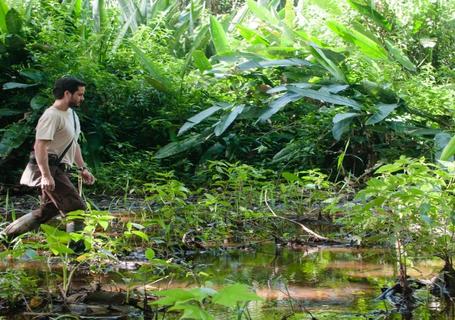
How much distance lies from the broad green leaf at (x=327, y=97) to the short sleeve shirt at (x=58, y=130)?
3.62 metres

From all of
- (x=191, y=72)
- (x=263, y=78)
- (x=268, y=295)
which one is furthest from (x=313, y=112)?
(x=268, y=295)

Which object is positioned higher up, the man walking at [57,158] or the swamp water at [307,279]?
the man walking at [57,158]

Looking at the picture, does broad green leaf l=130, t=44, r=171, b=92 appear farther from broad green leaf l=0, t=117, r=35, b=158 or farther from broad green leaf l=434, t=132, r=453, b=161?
broad green leaf l=434, t=132, r=453, b=161

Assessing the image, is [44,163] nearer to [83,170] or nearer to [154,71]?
[83,170]

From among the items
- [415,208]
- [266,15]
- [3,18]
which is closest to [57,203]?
Result: [415,208]

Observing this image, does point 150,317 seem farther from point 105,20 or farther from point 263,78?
point 105,20

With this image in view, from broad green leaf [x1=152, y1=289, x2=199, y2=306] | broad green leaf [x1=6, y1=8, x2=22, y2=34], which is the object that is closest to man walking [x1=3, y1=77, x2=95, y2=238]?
broad green leaf [x1=152, y1=289, x2=199, y2=306]

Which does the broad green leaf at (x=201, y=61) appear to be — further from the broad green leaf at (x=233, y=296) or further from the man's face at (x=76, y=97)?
the broad green leaf at (x=233, y=296)

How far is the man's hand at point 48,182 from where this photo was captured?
4469 millimetres

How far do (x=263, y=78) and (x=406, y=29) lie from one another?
2744mm

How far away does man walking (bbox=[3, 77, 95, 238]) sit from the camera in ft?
15.0

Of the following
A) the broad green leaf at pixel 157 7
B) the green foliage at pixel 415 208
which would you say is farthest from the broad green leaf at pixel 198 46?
the green foliage at pixel 415 208

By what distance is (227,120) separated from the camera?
27.7 feet

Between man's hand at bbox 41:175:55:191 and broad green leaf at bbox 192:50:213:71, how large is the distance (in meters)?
4.98
